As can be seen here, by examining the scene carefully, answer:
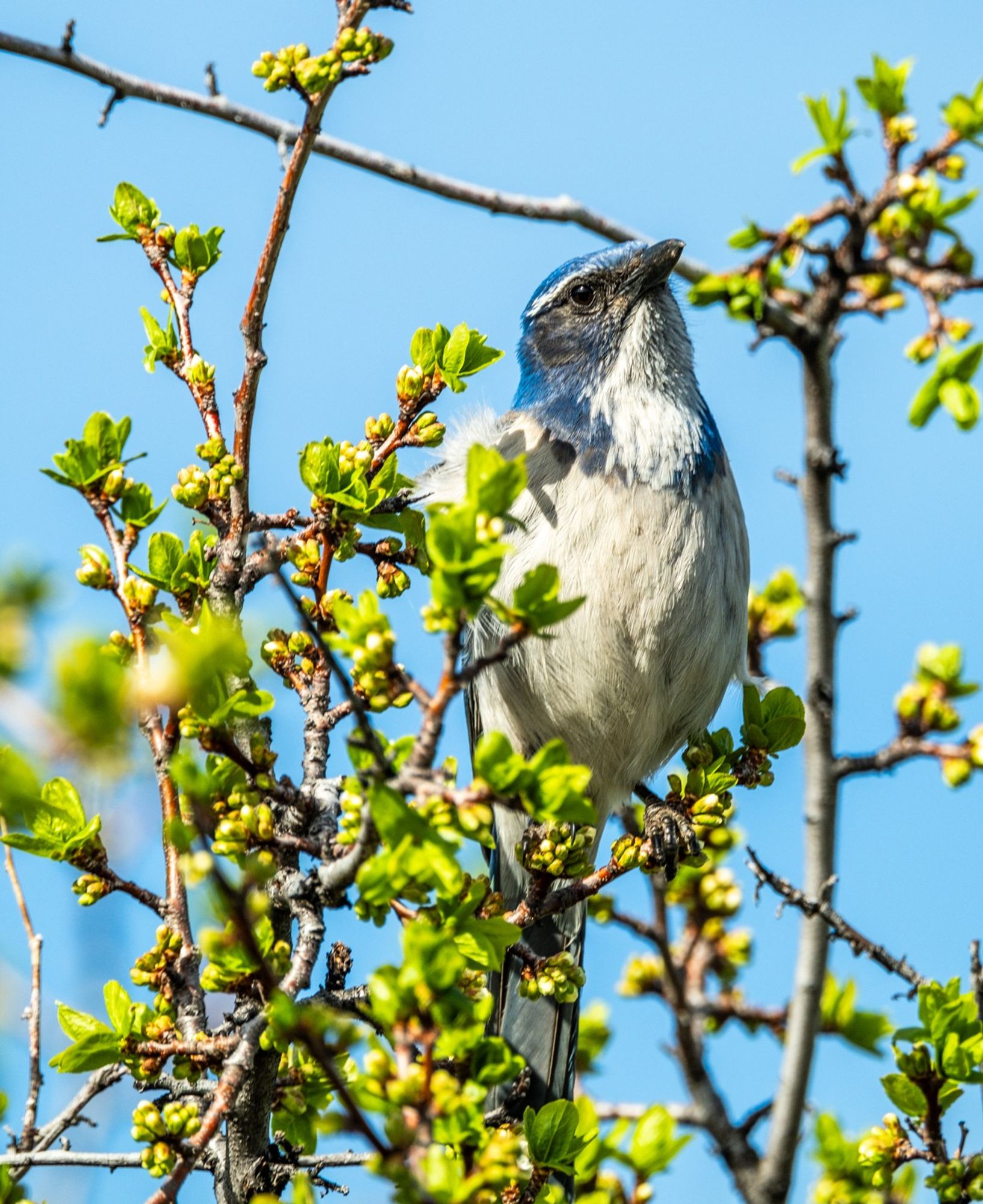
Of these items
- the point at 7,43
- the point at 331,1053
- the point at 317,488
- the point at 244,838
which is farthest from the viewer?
the point at 7,43

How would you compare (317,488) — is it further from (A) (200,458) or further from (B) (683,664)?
(B) (683,664)

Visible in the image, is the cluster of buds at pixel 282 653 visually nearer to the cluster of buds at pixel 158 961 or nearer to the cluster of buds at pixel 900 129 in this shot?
the cluster of buds at pixel 158 961

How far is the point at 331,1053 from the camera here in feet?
7.64

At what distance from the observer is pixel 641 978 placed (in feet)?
15.4

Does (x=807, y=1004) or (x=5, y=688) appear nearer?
(x=5, y=688)

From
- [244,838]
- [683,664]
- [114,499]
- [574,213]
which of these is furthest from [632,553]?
[244,838]

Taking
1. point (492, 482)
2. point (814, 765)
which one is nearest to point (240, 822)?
point (492, 482)

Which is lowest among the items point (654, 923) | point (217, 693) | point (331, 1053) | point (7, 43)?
point (331, 1053)

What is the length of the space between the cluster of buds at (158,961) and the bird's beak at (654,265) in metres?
3.19

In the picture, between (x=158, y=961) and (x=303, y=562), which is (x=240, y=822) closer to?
(x=158, y=961)

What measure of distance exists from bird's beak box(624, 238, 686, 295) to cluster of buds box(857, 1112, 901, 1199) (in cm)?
310

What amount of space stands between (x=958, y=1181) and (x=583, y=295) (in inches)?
144

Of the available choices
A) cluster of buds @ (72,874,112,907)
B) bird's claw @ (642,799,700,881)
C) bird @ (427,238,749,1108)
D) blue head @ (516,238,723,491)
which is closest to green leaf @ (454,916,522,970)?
bird's claw @ (642,799,700,881)

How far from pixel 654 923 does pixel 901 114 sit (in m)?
2.59
